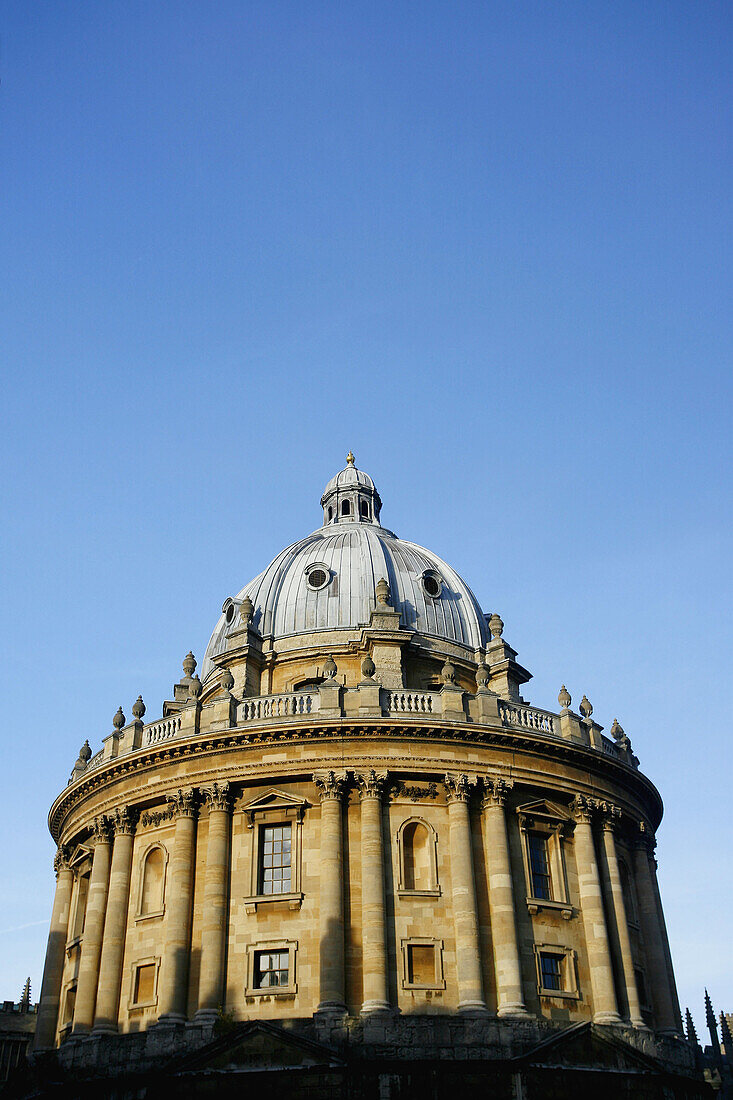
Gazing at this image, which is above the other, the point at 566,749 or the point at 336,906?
the point at 566,749

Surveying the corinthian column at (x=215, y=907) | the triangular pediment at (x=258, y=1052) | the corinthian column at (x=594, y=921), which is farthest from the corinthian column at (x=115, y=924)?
the corinthian column at (x=594, y=921)

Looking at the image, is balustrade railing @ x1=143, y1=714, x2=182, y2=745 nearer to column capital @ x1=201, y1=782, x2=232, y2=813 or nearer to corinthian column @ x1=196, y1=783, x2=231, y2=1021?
column capital @ x1=201, y1=782, x2=232, y2=813

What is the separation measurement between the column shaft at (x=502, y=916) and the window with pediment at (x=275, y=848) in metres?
6.12

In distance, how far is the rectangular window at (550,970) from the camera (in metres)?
31.5

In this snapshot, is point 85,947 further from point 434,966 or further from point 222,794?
point 434,966

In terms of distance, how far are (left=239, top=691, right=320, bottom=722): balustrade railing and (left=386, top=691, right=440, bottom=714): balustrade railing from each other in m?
2.60

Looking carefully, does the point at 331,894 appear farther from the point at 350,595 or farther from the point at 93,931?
the point at 350,595

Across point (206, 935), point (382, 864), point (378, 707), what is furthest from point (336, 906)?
point (378, 707)

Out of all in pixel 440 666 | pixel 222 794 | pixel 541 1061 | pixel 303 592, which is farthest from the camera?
pixel 303 592

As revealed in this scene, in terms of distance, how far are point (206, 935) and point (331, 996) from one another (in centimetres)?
460

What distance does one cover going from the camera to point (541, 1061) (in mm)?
28641

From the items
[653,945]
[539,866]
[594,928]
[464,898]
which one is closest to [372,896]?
[464,898]

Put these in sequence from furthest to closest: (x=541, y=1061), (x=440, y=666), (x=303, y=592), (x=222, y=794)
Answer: (x=303, y=592) < (x=440, y=666) < (x=222, y=794) < (x=541, y=1061)

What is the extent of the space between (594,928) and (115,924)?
15.9 meters
